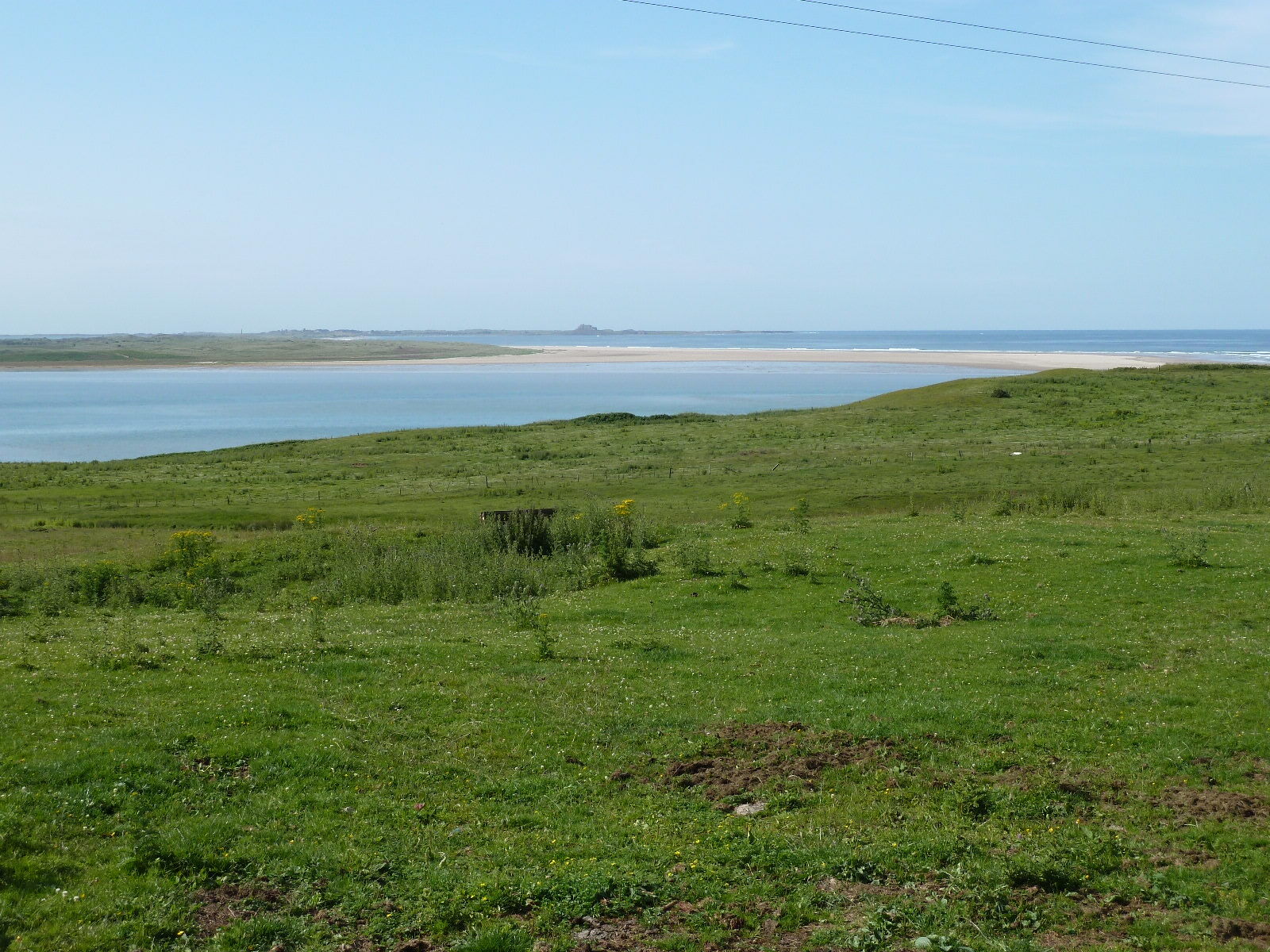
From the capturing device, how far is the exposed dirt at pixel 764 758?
32.8 ft

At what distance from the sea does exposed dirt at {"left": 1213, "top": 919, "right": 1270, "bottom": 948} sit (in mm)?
71536

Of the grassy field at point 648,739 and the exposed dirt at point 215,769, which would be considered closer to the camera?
the grassy field at point 648,739

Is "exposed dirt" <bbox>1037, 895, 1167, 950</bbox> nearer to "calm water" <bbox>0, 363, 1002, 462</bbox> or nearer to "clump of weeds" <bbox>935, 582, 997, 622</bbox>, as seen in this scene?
"clump of weeds" <bbox>935, 582, 997, 622</bbox>

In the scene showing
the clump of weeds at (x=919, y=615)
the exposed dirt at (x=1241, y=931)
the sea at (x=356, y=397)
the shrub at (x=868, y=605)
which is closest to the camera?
the exposed dirt at (x=1241, y=931)

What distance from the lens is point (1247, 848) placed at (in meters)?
8.02

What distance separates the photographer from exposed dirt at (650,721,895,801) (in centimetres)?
998

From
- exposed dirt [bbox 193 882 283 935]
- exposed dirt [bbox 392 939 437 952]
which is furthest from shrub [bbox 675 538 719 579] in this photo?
exposed dirt [bbox 392 939 437 952]

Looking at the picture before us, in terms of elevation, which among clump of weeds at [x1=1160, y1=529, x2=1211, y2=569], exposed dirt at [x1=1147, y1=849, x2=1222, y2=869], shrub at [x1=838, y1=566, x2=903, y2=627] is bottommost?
shrub at [x1=838, y1=566, x2=903, y2=627]

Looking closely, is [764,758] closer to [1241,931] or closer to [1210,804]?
[1210,804]

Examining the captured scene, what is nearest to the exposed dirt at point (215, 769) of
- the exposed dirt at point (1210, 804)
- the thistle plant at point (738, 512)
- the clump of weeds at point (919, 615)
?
the exposed dirt at point (1210, 804)

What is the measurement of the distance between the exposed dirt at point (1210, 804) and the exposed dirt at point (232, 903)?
7.64 m

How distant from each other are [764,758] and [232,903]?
17.7 feet

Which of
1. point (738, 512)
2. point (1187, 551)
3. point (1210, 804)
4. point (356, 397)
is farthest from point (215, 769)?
point (356, 397)

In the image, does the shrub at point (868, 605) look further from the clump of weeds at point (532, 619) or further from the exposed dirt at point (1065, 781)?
the exposed dirt at point (1065, 781)
